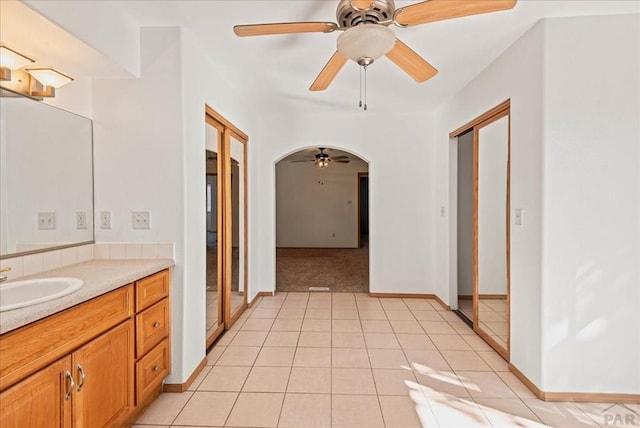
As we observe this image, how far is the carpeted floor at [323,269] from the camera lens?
5297 mm

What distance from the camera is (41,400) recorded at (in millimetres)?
1248

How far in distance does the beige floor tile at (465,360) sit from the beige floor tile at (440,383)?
0.16 meters

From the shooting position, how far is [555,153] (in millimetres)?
2158

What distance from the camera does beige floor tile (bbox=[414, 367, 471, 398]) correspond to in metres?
2.26

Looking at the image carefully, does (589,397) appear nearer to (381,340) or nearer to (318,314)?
(381,340)

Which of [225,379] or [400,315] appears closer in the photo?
[225,379]

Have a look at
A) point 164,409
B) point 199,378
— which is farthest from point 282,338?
point 164,409

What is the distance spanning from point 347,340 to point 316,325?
491 millimetres

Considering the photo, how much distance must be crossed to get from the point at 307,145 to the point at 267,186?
0.80m

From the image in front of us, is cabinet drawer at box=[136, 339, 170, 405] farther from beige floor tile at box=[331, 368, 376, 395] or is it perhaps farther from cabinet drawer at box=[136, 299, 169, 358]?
beige floor tile at box=[331, 368, 376, 395]

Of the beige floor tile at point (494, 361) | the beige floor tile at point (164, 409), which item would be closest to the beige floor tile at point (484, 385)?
the beige floor tile at point (494, 361)

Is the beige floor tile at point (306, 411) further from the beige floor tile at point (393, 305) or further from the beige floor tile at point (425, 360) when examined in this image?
the beige floor tile at point (393, 305)

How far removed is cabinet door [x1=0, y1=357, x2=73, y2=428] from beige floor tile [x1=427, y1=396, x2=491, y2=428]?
1922 mm

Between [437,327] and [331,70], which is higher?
[331,70]
